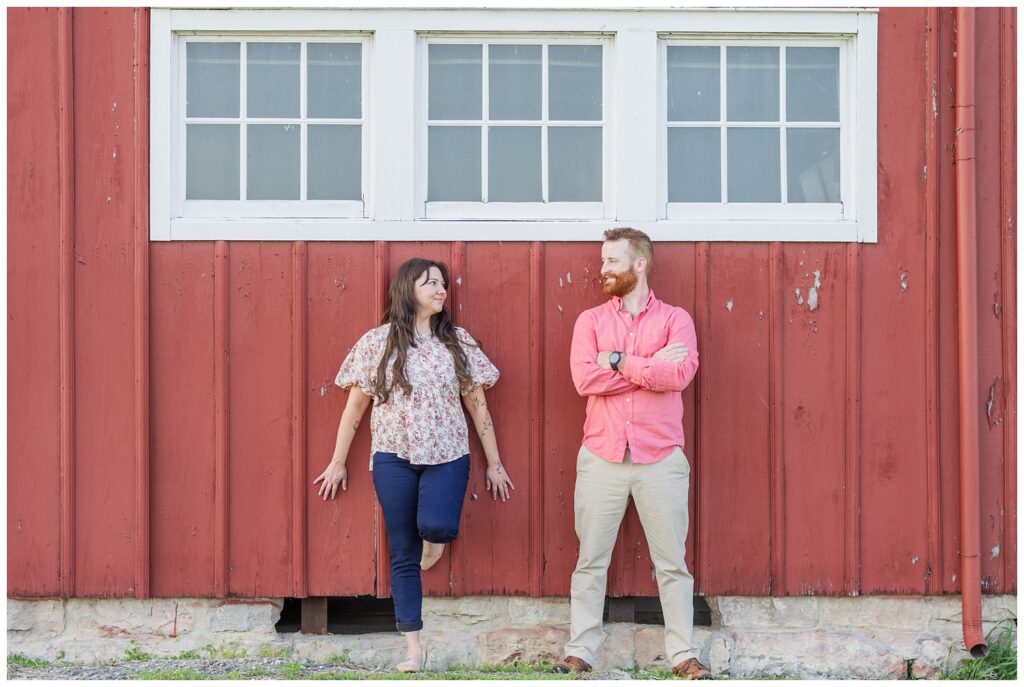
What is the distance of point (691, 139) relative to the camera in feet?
16.0

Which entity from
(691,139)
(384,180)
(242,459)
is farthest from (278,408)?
(691,139)

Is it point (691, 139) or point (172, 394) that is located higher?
point (691, 139)

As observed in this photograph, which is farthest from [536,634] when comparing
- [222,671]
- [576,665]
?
[222,671]

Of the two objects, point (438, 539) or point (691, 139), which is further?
point (691, 139)

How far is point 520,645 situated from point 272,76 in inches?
114

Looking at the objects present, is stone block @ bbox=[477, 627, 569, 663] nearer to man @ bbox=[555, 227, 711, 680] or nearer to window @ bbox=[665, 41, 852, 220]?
man @ bbox=[555, 227, 711, 680]

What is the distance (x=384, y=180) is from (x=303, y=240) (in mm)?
463

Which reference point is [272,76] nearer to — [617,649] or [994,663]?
[617,649]

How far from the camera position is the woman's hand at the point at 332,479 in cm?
469

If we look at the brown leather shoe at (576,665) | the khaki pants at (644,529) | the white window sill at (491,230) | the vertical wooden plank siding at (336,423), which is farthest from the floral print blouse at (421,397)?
the brown leather shoe at (576,665)

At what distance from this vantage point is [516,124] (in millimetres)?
4852

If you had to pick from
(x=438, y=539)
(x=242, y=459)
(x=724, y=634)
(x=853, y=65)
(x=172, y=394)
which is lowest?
(x=724, y=634)

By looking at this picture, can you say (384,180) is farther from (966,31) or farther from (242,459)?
(966,31)

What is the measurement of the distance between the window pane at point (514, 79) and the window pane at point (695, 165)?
678 mm
